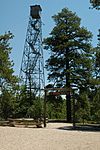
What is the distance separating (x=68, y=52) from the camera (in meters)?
38.5

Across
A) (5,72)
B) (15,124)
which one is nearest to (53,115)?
(5,72)

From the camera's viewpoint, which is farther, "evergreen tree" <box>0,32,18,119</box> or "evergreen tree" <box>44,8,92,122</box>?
"evergreen tree" <box>44,8,92,122</box>

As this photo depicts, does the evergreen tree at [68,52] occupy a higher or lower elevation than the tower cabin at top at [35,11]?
lower

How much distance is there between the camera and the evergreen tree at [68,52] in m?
37.0

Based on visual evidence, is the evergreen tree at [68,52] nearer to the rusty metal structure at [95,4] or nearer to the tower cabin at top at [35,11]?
the tower cabin at top at [35,11]

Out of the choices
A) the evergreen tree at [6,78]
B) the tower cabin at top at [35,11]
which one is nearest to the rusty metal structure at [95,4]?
the evergreen tree at [6,78]

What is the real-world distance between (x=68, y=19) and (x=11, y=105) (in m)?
12.0

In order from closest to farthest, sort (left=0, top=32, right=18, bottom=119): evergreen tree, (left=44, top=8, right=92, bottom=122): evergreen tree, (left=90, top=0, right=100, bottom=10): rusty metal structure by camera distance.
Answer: (left=90, top=0, right=100, bottom=10): rusty metal structure → (left=0, top=32, right=18, bottom=119): evergreen tree → (left=44, top=8, right=92, bottom=122): evergreen tree

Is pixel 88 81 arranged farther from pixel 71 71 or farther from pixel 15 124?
pixel 15 124

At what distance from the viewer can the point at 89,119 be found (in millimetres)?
37812

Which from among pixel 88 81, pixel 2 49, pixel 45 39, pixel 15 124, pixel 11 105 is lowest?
pixel 15 124

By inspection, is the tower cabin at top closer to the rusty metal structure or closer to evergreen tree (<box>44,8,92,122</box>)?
evergreen tree (<box>44,8,92,122</box>)

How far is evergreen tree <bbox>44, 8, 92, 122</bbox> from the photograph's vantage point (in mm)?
37000

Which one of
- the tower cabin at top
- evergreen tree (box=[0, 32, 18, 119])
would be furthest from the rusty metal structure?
the tower cabin at top
